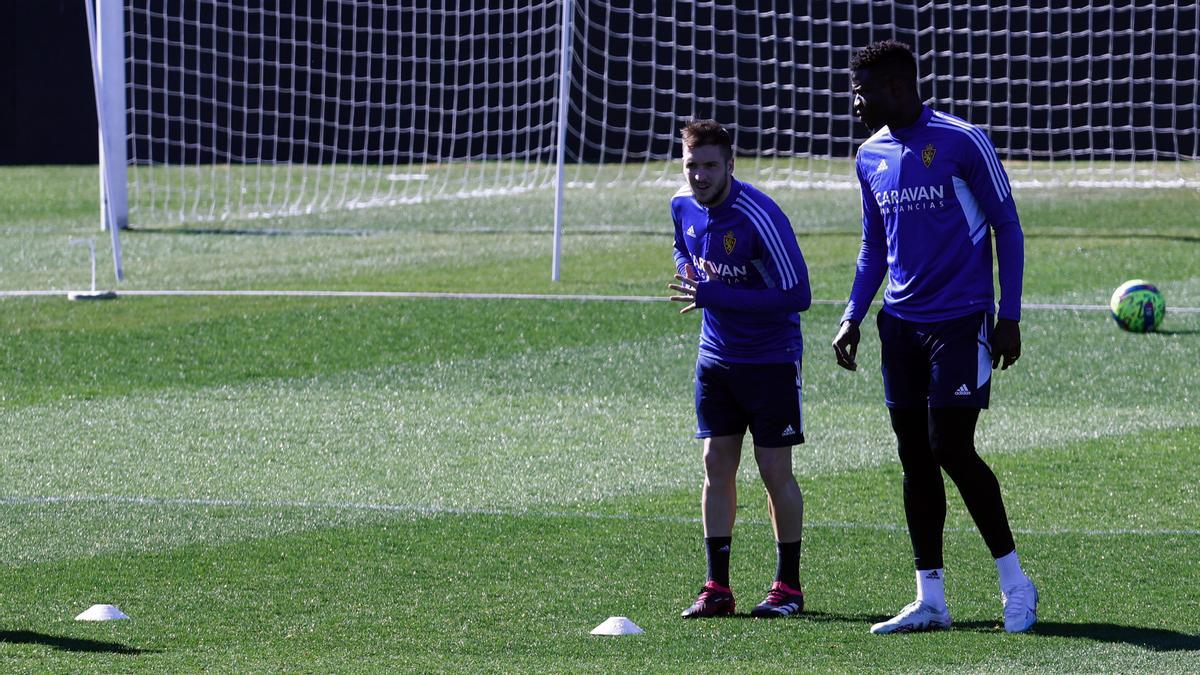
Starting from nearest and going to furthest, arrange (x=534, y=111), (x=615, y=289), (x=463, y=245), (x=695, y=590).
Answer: (x=695, y=590) → (x=615, y=289) → (x=463, y=245) → (x=534, y=111)

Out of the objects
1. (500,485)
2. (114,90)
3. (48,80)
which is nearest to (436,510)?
(500,485)

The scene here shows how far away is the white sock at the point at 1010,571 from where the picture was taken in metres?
5.27

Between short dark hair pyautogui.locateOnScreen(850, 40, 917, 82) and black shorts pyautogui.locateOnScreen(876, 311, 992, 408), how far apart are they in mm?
745

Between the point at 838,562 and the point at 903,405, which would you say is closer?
the point at 903,405

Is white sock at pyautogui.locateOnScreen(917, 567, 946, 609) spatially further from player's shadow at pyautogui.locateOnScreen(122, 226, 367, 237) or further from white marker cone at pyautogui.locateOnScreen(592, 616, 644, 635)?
player's shadow at pyautogui.locateOnScreen(122, 226, 367, 237)

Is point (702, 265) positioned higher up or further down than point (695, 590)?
higher up

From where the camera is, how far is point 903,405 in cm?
536

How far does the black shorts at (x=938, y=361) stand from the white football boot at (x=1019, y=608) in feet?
1.88

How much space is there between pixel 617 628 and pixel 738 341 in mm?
1019

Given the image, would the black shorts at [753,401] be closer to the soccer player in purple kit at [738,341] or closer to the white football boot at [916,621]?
the soccer player in purple kit at [738,341]

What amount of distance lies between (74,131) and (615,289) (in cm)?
1580

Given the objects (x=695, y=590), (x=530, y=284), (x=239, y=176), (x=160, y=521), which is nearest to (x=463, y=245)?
(x=530, y=284)

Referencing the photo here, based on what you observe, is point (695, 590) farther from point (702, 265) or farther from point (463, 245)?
point (463, 245)

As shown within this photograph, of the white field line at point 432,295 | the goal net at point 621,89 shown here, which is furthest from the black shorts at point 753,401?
the goal net at point 621,89
